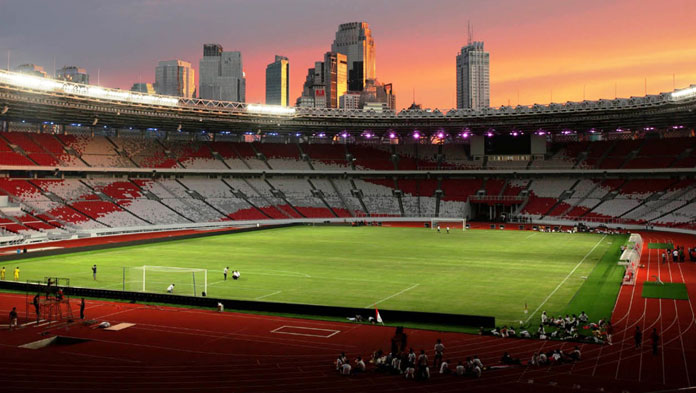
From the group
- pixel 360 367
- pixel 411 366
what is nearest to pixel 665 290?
pixel 411 366

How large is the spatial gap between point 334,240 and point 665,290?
35.7m

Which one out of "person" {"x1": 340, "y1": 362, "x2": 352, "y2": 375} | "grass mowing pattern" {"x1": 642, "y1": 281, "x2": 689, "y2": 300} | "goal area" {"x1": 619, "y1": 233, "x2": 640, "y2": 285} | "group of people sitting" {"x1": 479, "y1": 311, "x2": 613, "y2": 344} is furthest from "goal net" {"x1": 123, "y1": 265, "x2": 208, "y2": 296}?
"goal area" {"x1": 619, "y1": 233, "x2": 640, "y2": 285}

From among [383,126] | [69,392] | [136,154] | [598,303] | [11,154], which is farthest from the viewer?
[383,126]

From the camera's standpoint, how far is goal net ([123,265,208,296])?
3494 centimetres

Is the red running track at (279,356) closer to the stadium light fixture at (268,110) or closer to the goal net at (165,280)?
the goal net at (165,280)

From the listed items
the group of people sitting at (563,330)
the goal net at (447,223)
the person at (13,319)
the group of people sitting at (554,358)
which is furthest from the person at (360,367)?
the goal net at (447,223)

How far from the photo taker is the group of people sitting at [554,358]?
20.0 metres

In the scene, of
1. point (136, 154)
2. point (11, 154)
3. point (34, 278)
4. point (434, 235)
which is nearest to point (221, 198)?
point (136, 154)

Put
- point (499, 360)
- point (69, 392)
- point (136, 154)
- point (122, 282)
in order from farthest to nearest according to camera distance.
→ 1. point (136, 154)
2. point (122, 282)
3. point (499, 360)
4. point (69, 392)

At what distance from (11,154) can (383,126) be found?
169 ft

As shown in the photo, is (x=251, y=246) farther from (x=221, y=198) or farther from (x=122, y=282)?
(x=221, y=198)

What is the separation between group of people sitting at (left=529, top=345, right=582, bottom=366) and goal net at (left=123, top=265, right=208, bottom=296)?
2033 centimetres

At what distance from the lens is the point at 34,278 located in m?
39.1

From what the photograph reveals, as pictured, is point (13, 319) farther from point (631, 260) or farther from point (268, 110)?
point (268, 110)
